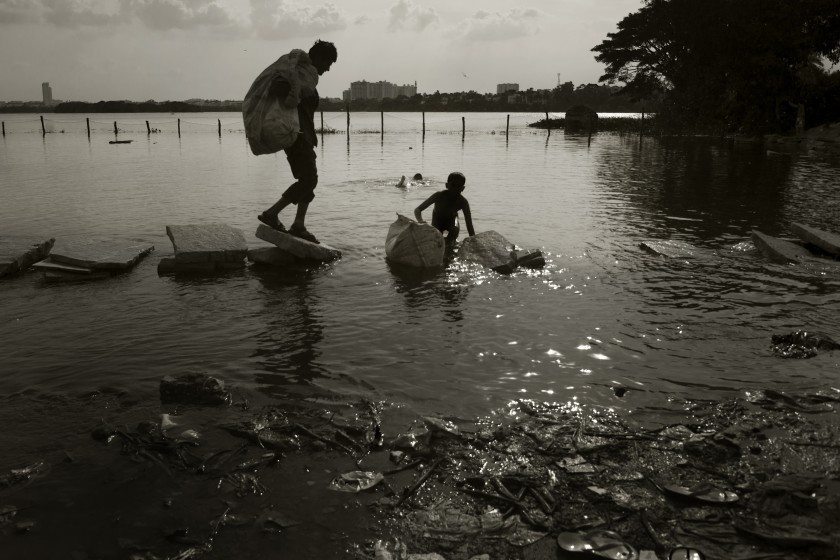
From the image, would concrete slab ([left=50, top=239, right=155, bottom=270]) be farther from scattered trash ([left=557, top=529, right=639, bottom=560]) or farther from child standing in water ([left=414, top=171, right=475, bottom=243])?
scattered trash ([left=557, top=529, right=639, bottom=560])

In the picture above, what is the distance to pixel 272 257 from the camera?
26.0ft

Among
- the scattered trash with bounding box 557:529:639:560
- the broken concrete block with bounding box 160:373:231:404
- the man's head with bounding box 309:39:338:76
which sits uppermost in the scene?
the man's head with bounding box 309:39:338:76

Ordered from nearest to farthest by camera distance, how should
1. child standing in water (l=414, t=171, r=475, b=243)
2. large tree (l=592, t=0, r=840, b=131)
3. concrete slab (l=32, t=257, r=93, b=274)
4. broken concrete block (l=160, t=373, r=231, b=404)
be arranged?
broken concrete block (l=160, t=373, r=231, b=404), concrete slab (l=32, t=257, r=93, b=274), child standing in water (l=414, t=171, r=475, b=243), large tree (l=592, t=0, r=840, b=131)

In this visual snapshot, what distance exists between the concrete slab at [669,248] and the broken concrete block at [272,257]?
17.0 ft

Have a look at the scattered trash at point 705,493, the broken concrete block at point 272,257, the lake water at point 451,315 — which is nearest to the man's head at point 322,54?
the broken concrete block at point 272,257

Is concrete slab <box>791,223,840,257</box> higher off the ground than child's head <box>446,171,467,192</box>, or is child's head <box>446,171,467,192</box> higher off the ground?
child's head <box>446,171,467,192</box>

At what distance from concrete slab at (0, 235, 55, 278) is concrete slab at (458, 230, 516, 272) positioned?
5.58m

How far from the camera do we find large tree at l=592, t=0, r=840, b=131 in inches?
1237

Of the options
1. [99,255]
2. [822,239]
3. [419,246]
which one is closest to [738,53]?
[822,239]

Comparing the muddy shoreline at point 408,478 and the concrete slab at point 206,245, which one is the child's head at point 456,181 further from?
the muddy shoreline at point 408,478

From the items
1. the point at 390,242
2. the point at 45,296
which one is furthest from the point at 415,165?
the point at 45,296

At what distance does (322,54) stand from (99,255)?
12.5 feet

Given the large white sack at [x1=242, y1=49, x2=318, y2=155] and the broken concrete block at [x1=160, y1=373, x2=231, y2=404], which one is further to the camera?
the large white sack at [x1=242, y1=49, x2=318, y2=155]

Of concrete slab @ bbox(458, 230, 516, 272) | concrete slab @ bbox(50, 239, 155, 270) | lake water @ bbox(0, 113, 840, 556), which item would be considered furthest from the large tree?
concrete slab @ bbox(50, 239, 155, 270)
